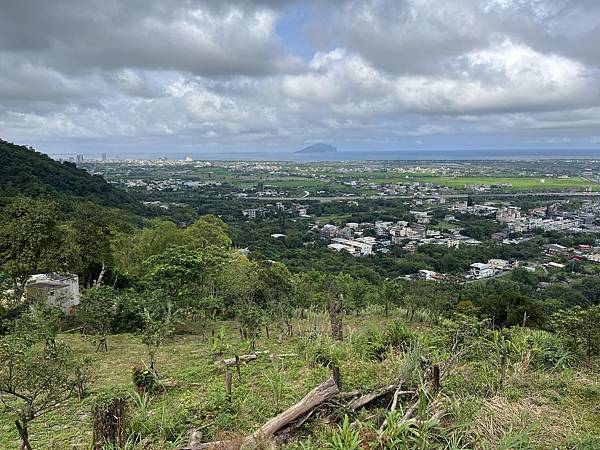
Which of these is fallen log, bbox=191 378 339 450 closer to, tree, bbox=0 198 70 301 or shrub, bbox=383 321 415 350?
shrub, bbox=383 321 415 350

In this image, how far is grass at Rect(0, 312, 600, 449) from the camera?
11.7 ft

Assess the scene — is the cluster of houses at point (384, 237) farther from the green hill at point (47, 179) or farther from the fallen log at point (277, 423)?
the fallen log at point (277, 423)

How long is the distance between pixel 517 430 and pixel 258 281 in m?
8.51

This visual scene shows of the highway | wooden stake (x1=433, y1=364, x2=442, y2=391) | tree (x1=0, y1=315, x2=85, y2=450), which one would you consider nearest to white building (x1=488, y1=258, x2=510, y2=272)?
wooden stake (x1=433, y1=364, x2=442, y2=391)

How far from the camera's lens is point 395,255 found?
38.5 metres

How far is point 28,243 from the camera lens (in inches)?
410

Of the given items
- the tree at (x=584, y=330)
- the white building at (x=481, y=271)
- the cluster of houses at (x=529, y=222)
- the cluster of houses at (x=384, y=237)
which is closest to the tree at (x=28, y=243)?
the tree at (x=584, y=330)

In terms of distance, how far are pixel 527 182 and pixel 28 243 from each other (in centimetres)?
10439

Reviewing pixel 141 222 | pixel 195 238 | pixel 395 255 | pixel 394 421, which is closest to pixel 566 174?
pixel 395 255

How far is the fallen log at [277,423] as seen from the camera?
3248 millimetres

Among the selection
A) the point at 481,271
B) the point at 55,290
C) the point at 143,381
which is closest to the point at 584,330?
the point at 143,381

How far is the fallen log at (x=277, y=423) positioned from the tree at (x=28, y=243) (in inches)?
357

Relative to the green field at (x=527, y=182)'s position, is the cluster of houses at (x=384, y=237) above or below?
below

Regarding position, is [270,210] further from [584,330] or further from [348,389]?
[348,389]
